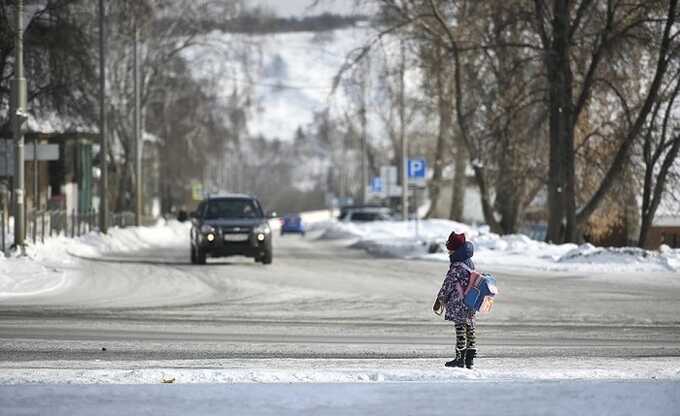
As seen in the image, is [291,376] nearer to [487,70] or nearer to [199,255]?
[199,255]

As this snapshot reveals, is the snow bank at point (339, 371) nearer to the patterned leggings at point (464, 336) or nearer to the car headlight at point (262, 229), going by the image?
the patterned leggings at point (464, 336)

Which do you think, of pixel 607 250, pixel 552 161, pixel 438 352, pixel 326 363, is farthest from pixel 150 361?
pixel 552 161

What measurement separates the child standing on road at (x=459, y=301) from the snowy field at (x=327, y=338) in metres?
0.27

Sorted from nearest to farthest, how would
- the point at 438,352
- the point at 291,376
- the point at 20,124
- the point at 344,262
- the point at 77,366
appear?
1. the point at 291,376
2. the point at 77,366
3. the point at 438,352
4. the point at 20,124
5. the point at 344,262

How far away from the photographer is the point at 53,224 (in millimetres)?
44219

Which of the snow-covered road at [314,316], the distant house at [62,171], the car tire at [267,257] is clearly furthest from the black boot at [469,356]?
the distant house at [62,171]

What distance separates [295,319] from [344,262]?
17922 mm

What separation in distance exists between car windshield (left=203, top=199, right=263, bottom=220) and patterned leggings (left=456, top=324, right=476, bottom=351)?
2293cm

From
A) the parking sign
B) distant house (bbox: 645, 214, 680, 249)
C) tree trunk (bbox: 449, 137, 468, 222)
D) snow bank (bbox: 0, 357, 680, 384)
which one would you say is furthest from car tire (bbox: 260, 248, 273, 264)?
tree trunk (bbox: 449, 137, 468, 222)

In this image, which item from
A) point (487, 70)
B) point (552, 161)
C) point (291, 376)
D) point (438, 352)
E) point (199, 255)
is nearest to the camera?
point (291, 376)

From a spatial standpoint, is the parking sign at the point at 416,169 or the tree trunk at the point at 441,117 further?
the parking sign at the point at 416,169

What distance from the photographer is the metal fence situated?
1471 inches

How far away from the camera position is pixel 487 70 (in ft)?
149

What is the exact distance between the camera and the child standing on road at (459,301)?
13109 mm
